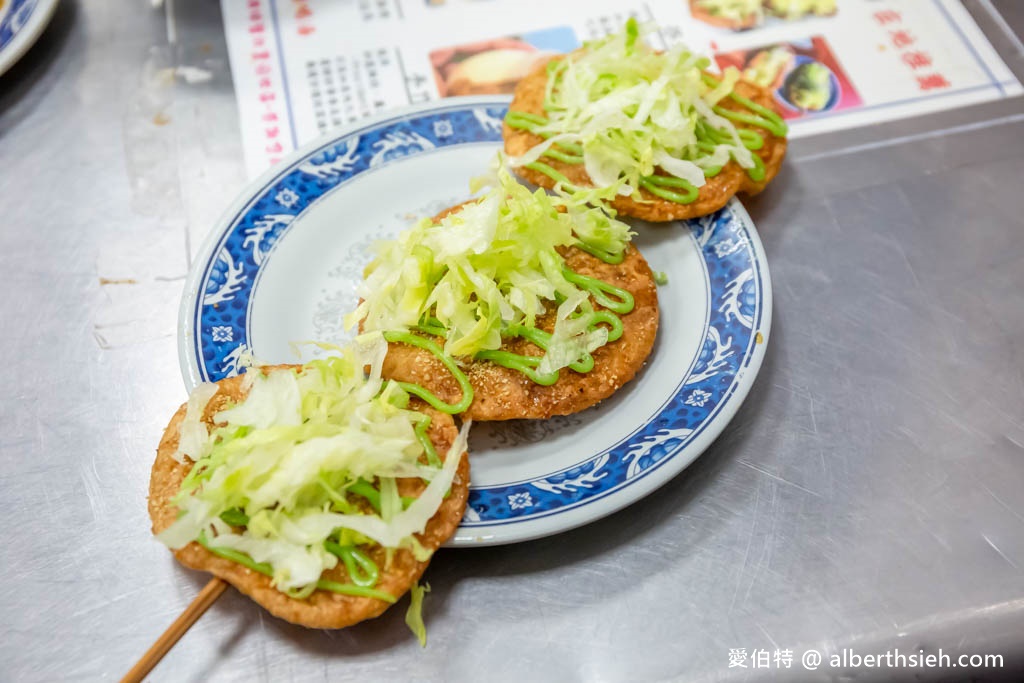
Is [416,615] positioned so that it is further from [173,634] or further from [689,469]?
[689,469]

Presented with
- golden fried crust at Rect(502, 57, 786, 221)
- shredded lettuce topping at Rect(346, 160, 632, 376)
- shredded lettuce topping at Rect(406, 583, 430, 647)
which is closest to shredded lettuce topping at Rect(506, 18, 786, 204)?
golden fried crust at Rect(502, 57, 786, 221)

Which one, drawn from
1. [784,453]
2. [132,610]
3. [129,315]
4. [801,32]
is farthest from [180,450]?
[801,32]

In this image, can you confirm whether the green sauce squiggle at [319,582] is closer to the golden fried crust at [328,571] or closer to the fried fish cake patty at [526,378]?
the golden fried crust at [328,571]

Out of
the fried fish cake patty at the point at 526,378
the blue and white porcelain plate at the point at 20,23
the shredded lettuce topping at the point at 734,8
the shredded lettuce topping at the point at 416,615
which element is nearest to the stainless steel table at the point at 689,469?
the shredded lettuce topping at the point at 416,615

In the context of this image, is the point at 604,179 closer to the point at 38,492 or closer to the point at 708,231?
the point at 708,231

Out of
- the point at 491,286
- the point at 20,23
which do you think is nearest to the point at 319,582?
the point at 491,286
